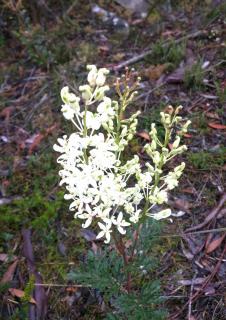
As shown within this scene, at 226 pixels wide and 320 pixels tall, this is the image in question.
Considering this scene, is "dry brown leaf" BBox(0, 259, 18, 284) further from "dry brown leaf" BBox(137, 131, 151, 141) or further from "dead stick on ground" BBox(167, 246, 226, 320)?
"dry brown leaf" BBox(137, 131, 151, 141)

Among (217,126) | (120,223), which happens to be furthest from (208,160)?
(120,223)

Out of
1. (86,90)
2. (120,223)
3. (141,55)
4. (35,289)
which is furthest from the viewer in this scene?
(141,55)

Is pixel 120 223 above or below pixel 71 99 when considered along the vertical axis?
below

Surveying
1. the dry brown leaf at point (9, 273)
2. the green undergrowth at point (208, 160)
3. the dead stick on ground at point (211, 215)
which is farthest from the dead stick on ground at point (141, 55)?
the dry brown leaf at point (9, 273)

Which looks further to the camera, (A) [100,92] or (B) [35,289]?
(B) [35,289]

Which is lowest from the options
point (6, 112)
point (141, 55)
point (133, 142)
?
point (133, 142)

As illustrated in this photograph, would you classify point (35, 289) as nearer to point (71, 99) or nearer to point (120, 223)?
point (120, 223)

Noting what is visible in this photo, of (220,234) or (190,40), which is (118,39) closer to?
(190,40)

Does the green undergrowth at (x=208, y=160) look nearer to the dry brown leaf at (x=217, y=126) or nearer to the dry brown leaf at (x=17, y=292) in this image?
the dry brown leaf at (x=217, y=126)
